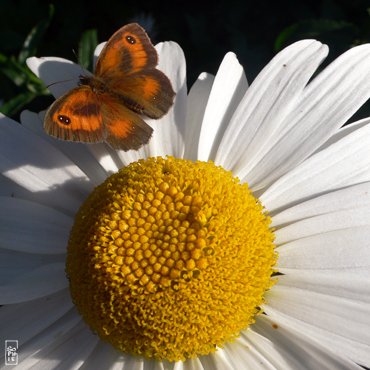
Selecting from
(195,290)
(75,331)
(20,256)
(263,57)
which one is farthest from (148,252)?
(263,57)

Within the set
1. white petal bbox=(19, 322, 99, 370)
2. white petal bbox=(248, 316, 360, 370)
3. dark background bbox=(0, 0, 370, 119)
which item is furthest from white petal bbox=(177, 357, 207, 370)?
dark background bbox=(0, 0, 370, 119)

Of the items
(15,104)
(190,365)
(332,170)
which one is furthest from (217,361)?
(15,104)

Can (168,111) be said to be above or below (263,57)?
below

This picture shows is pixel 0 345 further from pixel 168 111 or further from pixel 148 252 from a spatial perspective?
pixel 168 111

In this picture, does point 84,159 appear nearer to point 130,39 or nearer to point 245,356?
point 130,39

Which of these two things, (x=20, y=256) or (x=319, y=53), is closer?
(x=319, y=53)

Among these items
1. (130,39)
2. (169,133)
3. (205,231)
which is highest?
(130,39)

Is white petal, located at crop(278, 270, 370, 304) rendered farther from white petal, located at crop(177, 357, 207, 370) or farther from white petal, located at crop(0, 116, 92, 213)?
white petal, located at crop(0, 116, 92, 213)
